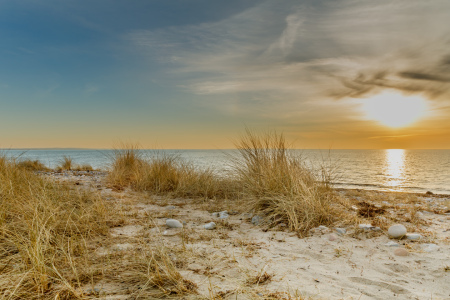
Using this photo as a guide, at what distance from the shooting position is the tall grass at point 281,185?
12.2ft

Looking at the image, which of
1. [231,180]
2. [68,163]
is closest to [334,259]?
[231,180]

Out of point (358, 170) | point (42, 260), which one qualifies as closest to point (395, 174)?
point (358, 170)

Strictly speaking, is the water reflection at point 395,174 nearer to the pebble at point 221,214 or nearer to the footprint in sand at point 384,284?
the pebble at point 221,214

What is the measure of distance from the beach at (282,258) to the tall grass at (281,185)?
Result: 0.21 m

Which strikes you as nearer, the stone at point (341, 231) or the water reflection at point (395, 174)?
the stone at point (341, 231)

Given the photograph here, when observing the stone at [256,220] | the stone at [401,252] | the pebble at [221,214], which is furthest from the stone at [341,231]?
the pebble at [221,214]

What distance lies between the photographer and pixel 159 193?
20.2 ft

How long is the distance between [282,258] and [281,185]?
64.3 inches

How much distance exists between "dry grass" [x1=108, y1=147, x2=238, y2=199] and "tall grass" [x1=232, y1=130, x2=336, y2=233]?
2.88 feet

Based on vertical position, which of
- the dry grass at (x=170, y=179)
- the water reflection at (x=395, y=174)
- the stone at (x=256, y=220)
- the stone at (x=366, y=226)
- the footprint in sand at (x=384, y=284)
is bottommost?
the water reflection at (x=395, y=174)

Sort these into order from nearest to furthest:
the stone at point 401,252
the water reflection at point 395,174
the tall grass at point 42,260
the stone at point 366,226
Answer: the tall grass at point 42,260 < the stone at point 401,252 < the stone at point 366,226 < the water reflection at point 395,174

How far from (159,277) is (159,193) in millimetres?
4320

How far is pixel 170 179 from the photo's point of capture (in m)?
6.39

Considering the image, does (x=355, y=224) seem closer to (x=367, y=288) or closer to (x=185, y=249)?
(x=367, y=288)
